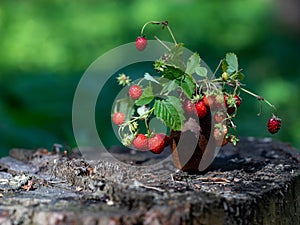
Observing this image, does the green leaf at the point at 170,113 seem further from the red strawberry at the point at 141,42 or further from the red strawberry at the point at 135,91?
the red strawberry at the point at 141,42

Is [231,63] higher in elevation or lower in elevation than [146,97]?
higher

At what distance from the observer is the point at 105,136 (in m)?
4.06

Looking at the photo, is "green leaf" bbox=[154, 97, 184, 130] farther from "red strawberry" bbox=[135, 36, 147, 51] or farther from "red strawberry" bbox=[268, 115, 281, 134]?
"red strawberry" bbox=[268, 115, 281, 134]

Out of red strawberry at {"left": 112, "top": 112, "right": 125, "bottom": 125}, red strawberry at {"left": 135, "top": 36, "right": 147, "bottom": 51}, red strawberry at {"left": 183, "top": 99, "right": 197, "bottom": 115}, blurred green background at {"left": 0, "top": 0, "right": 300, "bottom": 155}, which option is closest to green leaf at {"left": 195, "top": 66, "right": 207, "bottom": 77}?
red strawberry at {"left": 183, "top": 99, "right": 197, "bottom": 115}

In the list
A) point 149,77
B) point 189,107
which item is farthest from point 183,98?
point 149,77

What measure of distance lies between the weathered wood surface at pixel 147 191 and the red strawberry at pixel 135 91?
0.25 m

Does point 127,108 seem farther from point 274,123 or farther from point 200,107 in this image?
point 274,123

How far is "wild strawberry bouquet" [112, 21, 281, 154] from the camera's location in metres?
1.82

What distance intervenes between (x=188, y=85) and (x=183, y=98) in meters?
0.10

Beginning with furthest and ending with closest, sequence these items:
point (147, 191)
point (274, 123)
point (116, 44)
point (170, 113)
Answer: point (116, 44), point (274, 123), point (170, 113), point (147, 191)

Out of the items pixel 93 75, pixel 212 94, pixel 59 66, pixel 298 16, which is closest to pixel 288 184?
pixel 212 94

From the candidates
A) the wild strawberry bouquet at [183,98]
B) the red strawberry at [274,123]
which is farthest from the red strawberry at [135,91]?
the red strawberry at [274,123]

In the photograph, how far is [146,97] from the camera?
1.85m

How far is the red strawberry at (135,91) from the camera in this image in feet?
6.21
